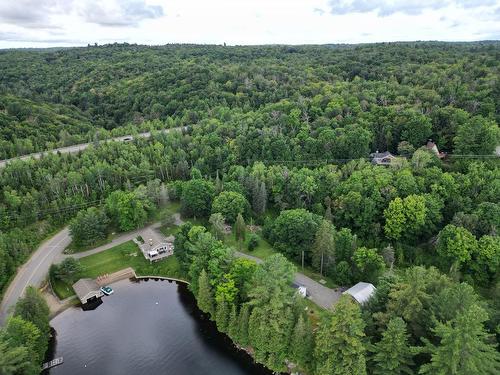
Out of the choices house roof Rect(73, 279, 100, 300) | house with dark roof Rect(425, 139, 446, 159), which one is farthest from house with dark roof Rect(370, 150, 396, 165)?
house roof Rect(73, 279, 100, 300)

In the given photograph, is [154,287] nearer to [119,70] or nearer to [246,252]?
[246,252]

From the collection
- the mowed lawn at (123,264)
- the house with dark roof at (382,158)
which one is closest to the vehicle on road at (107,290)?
the mowed lawn at (123,264)

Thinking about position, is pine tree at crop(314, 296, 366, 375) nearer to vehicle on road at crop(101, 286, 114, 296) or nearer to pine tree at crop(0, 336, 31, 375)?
pine tree at crop(0, 336, 31, 375)

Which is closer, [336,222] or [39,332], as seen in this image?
[39,332]

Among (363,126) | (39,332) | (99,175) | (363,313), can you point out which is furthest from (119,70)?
(363,313)

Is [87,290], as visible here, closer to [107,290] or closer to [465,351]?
[107,290]

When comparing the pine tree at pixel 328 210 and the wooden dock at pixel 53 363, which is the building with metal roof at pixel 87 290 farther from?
the pine tree at pixel 328 210
